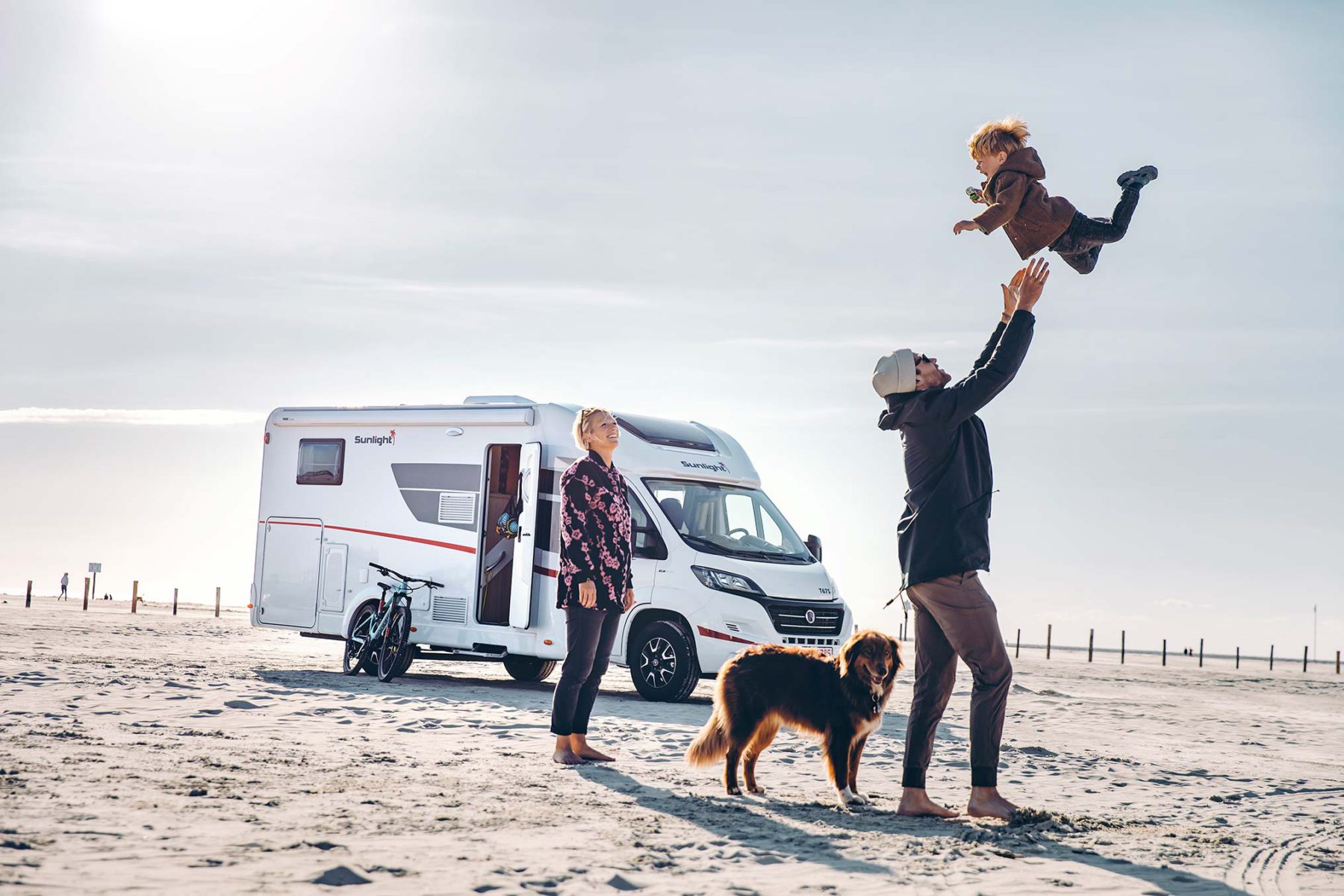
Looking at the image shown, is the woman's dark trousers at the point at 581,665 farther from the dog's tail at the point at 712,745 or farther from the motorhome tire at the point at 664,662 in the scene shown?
the motorhome tire at the point at 664,662

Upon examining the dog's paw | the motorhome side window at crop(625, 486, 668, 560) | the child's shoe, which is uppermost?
the child's shoe

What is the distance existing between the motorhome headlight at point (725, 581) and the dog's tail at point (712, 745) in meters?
5.31

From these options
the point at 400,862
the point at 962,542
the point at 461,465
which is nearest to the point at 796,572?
the point at 461,465

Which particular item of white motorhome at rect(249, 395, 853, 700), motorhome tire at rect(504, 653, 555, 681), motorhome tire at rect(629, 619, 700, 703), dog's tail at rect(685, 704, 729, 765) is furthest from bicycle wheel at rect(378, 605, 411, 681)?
dog's tail at rect(685, 704, 729, 765)

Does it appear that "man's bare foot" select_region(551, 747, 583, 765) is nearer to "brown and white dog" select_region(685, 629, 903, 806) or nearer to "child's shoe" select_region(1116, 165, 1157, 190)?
"brown and white dog" select_region(685, 629, 903, 806)

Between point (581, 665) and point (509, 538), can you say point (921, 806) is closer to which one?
point (581, 665)

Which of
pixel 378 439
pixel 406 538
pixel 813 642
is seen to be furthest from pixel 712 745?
pixel 378 439

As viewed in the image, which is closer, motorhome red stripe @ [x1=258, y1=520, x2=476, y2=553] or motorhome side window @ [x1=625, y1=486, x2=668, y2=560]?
motorhome side window @ [x1=625, y1=486, x2=668, y2=560]

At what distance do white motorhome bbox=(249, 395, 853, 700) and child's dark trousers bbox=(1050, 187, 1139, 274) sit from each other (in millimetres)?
6752

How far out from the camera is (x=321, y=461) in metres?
14.7

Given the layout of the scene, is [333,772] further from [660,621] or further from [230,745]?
[660,621]

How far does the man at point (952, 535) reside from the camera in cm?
570

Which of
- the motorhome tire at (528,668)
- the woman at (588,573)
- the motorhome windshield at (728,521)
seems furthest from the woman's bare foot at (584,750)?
the motorhome tire at (528,668)

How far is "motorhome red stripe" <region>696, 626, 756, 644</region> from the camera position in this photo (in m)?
12.1
